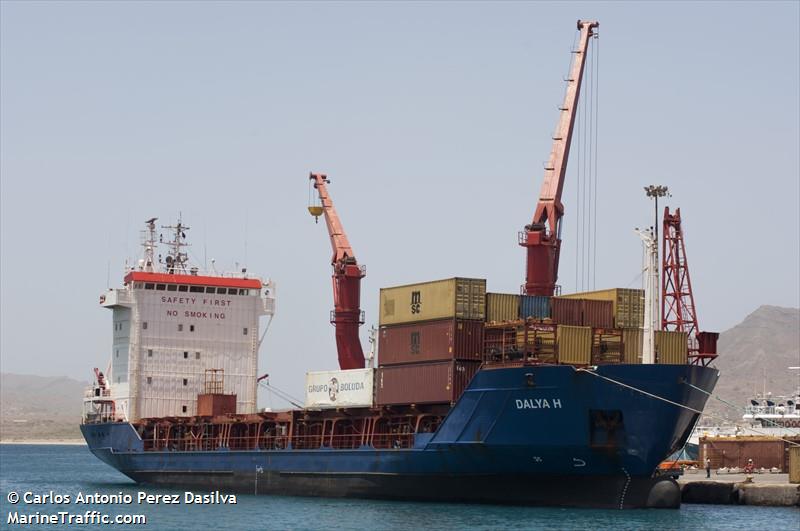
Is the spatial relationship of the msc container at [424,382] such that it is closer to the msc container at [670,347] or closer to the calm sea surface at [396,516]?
the calm sea surface at [396,516]

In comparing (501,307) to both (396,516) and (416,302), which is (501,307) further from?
(396,516)

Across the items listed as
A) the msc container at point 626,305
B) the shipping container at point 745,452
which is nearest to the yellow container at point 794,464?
the msc container at point 626,305

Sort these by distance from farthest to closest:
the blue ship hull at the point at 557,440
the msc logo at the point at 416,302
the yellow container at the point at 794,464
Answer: the yellow container at the point at 794,464
the msc logo at the point at 416,302
the blue ship hull at the point at 557,440

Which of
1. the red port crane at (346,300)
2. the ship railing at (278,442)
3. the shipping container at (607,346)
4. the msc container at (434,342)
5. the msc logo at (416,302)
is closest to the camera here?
the shipping container at (607,346)

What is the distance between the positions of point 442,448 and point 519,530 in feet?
19.9

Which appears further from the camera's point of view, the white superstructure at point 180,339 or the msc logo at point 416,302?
the white superstructure at point 180,339

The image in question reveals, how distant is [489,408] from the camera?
136 ft

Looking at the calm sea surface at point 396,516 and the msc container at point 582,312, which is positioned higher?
the msc container at point 582,312

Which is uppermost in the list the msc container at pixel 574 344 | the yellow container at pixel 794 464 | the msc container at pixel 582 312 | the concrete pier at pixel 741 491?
the msc container at pixel 582 312

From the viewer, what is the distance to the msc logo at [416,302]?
4444 centimetres

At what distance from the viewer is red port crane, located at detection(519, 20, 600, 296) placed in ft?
165

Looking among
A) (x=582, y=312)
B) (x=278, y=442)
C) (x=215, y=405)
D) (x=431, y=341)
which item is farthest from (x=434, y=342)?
(x=215, y=405)

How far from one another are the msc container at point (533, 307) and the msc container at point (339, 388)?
5916 mm

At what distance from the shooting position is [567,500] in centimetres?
4156
